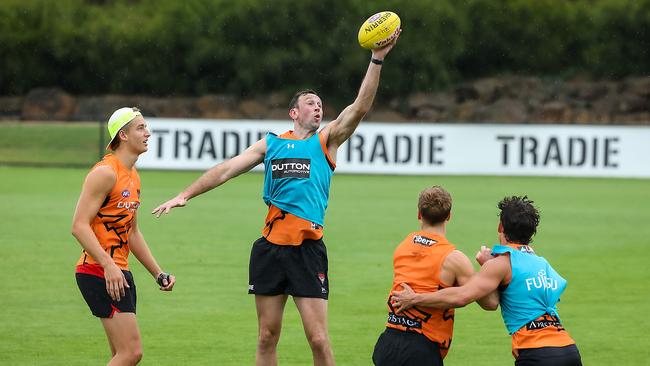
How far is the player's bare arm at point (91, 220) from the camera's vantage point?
286 inches

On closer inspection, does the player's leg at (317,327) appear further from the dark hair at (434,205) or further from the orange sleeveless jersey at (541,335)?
the orange sleeveless jersey at (541,335)

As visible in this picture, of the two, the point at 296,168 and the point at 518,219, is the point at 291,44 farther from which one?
the point at 518,219

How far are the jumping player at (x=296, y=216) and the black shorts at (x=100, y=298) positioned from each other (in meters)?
0.96

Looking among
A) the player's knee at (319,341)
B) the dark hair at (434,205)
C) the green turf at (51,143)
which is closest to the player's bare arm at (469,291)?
the dark hair at (434,205)

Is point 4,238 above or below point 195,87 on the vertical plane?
below

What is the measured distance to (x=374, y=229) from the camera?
772 inches

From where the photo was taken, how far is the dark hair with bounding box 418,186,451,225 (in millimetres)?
6926

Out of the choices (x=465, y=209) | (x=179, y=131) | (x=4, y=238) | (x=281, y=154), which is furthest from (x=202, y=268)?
(x=179, y=131)

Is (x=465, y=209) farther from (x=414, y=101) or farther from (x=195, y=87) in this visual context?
(x=195, y=87)

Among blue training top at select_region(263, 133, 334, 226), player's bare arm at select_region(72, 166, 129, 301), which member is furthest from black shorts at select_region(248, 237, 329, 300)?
player's bare arm at select_region(72, 166, 129, 301)

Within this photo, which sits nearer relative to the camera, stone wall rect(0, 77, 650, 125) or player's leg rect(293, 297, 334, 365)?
player's leg rect(293, 297, 334, 365)

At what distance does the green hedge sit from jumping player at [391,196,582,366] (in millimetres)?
44030

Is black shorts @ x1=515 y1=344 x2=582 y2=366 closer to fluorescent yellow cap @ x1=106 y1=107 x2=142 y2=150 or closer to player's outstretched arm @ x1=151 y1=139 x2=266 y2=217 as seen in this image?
player's outstretched arm @ x1=151 y1=139 x2=266 y2=217

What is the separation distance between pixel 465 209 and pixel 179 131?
1244 centimetres
